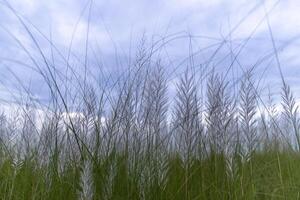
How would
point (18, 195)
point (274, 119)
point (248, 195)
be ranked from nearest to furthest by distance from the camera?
point (248, 195)
point (18, 195)
point (274, 119)

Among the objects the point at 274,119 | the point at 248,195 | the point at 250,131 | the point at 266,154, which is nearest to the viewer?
the point at 250,131

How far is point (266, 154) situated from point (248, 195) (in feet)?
4.48

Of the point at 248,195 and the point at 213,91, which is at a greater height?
the point at 213,91

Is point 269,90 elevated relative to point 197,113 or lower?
elevated

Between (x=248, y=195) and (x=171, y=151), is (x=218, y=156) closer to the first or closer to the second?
(x=248, y=195)

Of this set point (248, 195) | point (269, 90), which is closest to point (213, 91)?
point (248, 195)

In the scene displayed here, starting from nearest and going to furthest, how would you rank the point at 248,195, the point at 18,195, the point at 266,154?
the point at 248,195
the point at 18,195
the point at 266,154

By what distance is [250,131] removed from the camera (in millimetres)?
1686

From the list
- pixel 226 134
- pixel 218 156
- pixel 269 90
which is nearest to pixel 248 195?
pixel 218 156

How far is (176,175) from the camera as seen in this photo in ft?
7.34

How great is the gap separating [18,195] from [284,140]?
1.77 meters

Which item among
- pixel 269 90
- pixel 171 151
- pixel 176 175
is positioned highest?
pixel 269 90

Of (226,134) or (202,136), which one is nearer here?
(226,134)

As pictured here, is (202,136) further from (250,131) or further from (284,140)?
(284,140)
